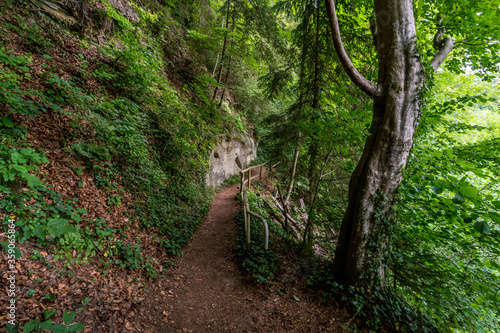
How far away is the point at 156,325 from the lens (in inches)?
122

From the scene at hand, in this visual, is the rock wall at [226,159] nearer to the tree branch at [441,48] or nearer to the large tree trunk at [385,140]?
the large tree trunk at [385,140]

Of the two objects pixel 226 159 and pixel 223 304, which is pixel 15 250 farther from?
pixel 226 159

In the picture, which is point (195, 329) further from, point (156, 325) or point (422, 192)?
point (422, 192)

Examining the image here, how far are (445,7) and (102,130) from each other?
7.16m

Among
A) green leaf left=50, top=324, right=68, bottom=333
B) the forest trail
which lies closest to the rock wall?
the forest trail

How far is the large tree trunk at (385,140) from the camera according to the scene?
10.2ft

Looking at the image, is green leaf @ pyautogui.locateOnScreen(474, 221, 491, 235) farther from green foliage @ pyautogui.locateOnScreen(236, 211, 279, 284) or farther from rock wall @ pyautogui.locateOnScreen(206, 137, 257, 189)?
rock wall @ pyautogui.locateOnScreen(206, 137, 257, 189)

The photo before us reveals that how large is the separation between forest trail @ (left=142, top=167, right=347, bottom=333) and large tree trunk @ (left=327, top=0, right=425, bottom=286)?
87cm

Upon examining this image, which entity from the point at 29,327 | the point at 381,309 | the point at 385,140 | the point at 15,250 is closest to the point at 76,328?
the point at 29,327

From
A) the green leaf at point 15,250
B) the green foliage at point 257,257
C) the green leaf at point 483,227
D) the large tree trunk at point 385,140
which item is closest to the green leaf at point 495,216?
the green leaf at point 483,227

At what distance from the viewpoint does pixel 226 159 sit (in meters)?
12.4

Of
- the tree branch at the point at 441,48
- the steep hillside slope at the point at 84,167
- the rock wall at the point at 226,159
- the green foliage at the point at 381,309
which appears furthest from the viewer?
the rock wall at the point at 226,159

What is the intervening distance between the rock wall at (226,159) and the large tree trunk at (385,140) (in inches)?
287

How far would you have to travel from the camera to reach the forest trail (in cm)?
313
